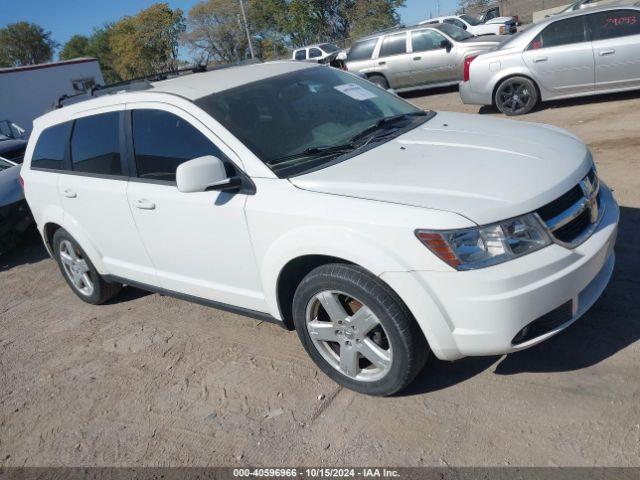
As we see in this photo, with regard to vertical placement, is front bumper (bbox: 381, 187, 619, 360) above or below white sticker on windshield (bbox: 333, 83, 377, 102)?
below

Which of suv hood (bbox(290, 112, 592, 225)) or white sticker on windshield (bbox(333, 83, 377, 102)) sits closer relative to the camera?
suv hood (bbox(290, 112, 592, 225))

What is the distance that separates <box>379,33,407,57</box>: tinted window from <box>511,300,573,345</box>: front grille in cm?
1196

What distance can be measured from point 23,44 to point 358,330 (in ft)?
215

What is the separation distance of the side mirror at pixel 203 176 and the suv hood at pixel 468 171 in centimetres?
40

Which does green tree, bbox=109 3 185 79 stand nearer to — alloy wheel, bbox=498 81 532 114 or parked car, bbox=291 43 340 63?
parked car, bbox=291 43 340 63

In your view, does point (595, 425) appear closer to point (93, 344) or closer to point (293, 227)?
point (293, 227)

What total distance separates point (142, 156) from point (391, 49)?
36.6 ft

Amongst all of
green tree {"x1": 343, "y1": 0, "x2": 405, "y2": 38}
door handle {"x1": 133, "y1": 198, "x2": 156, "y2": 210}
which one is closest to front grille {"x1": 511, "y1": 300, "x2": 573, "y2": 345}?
door handle {"x1": 133, "y1": 198, "x2": 156, "y2": 210}

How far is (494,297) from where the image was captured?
2.60 meters

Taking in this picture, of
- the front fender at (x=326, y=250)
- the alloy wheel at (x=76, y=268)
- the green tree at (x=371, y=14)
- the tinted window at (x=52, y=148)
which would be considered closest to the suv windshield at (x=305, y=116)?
the front fender at (x=326, y=250)

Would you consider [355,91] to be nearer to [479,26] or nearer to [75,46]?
[479,26]

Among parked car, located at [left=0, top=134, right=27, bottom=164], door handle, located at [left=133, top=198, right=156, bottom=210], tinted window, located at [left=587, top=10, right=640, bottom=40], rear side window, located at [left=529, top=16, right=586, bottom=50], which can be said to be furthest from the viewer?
rear side window, located at [left=529, top=16, right=586, bottom=50]

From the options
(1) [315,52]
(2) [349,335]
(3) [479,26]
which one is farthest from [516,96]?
(1) [315,52]

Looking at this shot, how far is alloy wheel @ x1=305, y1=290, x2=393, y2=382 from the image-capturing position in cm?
305
